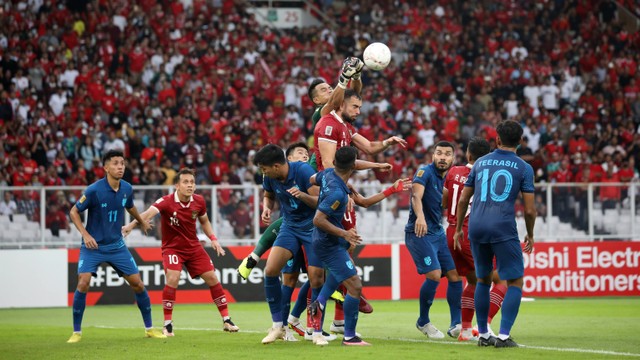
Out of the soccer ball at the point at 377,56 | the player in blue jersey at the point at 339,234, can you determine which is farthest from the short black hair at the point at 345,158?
the soccer ball at the point at 377,56

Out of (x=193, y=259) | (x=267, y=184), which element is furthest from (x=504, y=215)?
(x=193, y=259)

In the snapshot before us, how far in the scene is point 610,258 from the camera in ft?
80.4

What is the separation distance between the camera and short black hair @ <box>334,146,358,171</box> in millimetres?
12055

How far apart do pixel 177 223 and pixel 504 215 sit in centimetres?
545

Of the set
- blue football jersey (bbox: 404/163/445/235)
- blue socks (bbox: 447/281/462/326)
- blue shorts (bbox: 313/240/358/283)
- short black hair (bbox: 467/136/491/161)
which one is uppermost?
short black hair (bbox: 467/136/491/161)

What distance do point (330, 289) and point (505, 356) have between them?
8.33 feet

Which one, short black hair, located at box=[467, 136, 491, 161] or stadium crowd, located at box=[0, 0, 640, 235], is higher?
stadium crowd, located at box=[0, 0, 640, 235]

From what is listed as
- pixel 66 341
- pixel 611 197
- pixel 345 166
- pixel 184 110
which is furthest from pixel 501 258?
pixel 184 110

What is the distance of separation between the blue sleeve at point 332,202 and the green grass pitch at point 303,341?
1542mm

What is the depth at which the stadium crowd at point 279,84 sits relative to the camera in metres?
26.9

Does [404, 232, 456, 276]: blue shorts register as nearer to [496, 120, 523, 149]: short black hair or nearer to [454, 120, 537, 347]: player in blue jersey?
[454, 120, 537, 347]: player in blue jersey

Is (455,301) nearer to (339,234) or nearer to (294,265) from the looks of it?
(294,265)

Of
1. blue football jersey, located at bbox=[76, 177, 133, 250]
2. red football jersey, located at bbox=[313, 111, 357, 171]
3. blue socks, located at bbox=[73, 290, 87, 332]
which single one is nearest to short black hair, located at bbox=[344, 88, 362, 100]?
red football jersey, located at bbox=[313, 111, 357, 171]

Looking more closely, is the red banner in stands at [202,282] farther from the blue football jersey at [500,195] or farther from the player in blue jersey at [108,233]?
the blue football jersey at [500,195]
